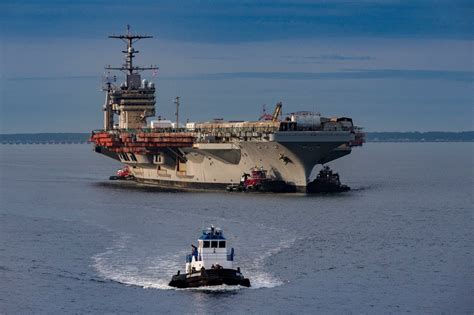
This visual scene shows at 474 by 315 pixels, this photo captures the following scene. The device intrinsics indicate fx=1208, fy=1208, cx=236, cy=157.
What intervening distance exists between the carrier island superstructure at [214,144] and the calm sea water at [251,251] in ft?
9.56

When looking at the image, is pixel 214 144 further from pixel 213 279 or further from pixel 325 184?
pixel 213 279

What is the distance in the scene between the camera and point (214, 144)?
7500 cm

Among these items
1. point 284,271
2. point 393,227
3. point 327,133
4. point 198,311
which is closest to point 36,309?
point 198,311

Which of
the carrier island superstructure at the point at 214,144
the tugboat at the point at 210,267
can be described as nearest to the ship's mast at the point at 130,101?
the carrier island superstructure at the point at 214,144

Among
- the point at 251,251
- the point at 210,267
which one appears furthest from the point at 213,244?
the point at 251,251

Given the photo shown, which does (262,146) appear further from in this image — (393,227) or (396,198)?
(393,227)

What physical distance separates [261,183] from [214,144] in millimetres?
4767

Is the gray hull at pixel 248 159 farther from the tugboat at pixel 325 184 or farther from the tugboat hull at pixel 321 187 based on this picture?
the tugboat hull at pixel 321 187

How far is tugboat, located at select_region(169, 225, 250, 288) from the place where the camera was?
38062 millimetres

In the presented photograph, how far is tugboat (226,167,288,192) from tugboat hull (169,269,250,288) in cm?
3355

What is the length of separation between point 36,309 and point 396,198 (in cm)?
3994

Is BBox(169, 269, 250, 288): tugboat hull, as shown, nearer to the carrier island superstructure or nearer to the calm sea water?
the calm sea water

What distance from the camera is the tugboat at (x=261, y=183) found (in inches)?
2835

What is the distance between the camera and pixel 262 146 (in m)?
71.4
